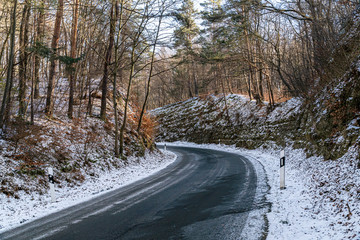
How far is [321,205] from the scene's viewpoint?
4996 millimetres

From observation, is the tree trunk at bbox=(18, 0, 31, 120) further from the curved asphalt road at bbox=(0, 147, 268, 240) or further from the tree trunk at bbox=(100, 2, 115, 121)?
the curved asphalt road at bbox=(0, 147, 268, 240)

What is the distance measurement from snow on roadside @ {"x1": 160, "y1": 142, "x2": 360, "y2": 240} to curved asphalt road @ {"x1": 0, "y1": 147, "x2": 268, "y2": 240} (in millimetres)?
645

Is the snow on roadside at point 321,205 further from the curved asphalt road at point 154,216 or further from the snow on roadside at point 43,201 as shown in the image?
the snow on roadside at point 43,201

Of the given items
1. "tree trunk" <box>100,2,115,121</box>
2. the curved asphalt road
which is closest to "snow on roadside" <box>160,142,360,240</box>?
the curved asphalt road

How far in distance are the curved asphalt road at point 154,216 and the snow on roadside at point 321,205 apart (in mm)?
645

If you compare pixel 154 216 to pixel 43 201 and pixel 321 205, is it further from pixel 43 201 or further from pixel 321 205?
pixel 43 201

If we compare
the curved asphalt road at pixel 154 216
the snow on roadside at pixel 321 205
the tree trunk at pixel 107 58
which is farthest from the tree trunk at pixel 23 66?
the snow on roadside at pixel 321 205

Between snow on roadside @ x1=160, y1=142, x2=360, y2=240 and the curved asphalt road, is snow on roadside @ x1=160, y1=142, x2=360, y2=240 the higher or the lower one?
the higher one

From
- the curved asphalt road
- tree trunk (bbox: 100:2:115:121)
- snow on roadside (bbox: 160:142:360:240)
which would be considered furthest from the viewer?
tree trunk (bbox: 100:2:115:121)

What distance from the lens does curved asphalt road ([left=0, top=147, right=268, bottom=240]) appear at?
405 cm

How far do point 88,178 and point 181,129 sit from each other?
88.1ft

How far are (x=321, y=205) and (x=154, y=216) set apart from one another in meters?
3.59

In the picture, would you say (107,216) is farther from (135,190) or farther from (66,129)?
(66,129)

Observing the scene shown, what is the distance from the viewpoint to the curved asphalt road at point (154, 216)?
4.05 meters
